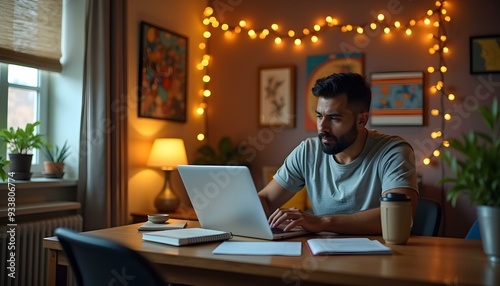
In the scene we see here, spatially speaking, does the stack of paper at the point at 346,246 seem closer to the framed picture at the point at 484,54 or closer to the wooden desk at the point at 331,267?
the wooden desk at the point at 331,267

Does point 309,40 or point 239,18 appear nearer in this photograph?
point 309,40

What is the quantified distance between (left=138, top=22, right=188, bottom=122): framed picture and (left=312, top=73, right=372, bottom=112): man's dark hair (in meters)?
1.89

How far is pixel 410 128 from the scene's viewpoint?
12.5 ft

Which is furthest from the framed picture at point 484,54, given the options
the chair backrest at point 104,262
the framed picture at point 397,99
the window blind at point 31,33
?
the chair backrest at point 104,262

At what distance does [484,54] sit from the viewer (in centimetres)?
360

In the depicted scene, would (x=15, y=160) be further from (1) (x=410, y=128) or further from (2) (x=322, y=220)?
(1) (x=410, y=128)

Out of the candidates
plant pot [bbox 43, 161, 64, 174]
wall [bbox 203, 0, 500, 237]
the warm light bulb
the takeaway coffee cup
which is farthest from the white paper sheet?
the warm light bulb

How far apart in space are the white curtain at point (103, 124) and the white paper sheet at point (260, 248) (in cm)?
175

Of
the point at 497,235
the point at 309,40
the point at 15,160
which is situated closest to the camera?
the point at 497,235

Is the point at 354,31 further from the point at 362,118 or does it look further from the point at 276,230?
the point at 276,230

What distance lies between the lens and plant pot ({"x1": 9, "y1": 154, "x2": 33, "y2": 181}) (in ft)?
9.22

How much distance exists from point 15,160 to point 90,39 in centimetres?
87

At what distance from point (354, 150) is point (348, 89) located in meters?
0.25

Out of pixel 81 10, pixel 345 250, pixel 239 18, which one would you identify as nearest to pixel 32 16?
pixel 81 10
